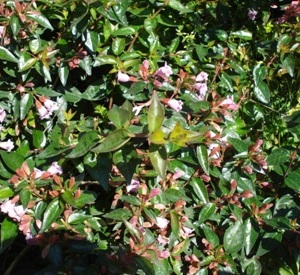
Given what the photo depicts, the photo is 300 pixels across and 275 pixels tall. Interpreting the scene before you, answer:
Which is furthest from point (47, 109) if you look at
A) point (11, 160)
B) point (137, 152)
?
point (137, 152)

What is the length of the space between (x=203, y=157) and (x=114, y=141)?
1.73 ft

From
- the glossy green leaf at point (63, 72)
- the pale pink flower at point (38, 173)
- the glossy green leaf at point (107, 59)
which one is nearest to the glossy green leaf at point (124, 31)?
the glossy green leaf at point (107, 59)

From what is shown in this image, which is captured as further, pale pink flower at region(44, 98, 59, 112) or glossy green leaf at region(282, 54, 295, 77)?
glossy green leaf at region(282, 54, 295, 77)

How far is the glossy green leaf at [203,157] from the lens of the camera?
6.14ft

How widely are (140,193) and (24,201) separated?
42 centimetres

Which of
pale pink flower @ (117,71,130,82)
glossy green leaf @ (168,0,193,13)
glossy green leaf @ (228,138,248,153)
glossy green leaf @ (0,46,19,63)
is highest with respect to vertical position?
glossy green leaf @ (168,0,193,13)

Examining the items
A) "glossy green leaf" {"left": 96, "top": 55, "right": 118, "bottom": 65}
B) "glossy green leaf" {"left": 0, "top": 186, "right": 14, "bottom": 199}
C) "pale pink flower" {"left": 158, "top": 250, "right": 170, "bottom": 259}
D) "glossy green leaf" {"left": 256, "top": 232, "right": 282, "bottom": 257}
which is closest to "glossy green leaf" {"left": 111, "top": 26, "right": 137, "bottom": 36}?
"glossy green leaf" {"left": 96, "top": 55, "right": 118, "bottom": 65}

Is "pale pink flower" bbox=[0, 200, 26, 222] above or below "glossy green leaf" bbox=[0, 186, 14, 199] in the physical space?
below

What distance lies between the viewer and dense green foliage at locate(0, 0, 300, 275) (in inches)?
72.4

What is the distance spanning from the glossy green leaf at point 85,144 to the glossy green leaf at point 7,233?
0.40 meters

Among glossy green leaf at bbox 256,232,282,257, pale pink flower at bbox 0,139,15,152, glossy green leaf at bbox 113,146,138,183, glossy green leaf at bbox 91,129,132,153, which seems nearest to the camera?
glossy green leaf at bbox 91,129,132,153

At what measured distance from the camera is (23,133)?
2129 mm

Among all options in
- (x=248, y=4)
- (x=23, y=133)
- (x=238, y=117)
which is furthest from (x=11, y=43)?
(x=248, y=4)

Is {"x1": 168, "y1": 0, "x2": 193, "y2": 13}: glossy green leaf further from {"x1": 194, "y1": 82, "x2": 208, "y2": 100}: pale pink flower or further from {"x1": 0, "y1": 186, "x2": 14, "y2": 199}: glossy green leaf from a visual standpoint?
{"x1": 0, "y1": 186, "x2": 14, "y2": 199}: glossy green leaf
